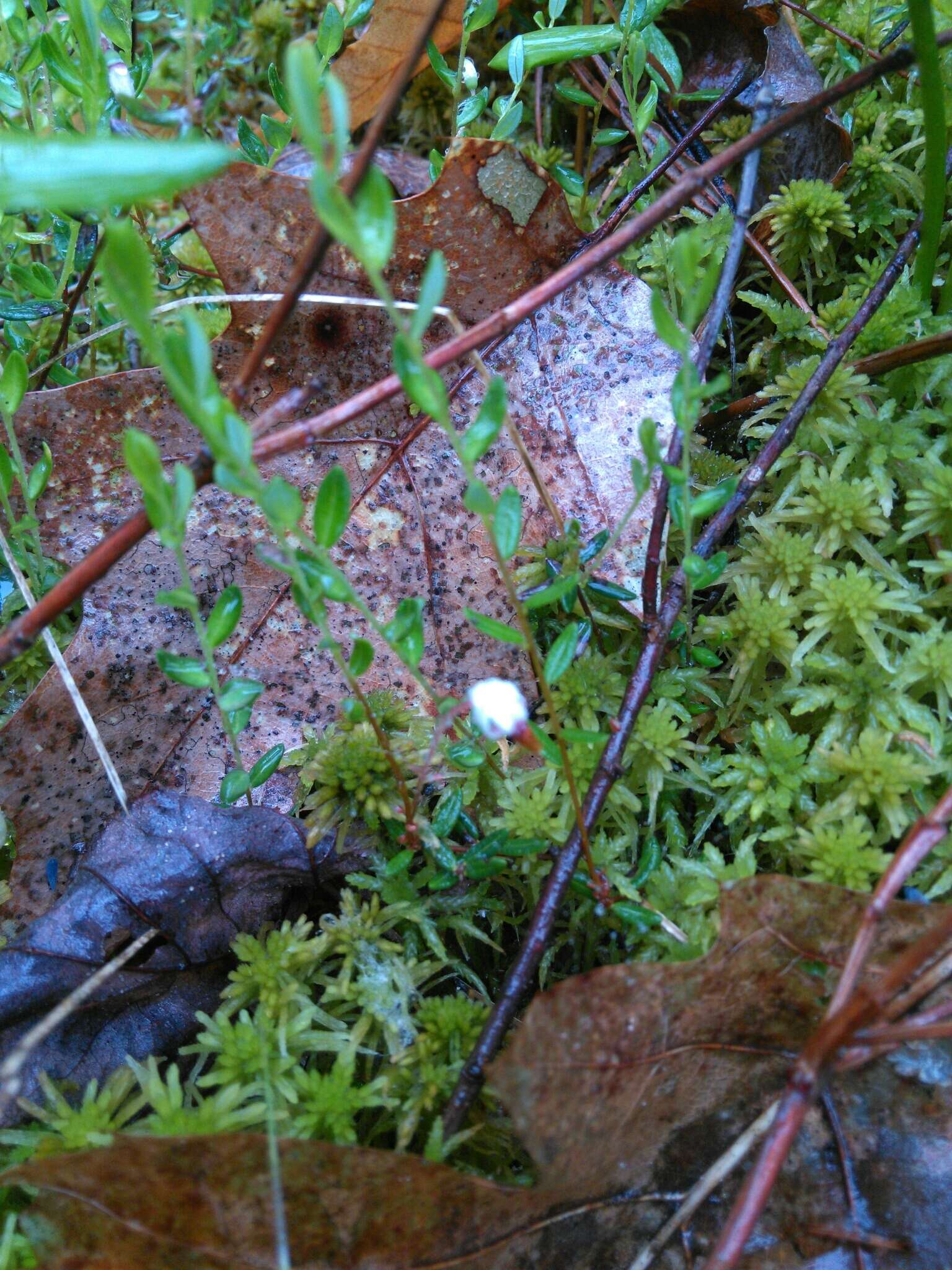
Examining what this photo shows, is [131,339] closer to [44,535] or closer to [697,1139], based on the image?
[44,535]

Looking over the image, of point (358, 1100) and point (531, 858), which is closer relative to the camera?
point (358, 1100)

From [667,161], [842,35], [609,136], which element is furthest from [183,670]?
[842,35]

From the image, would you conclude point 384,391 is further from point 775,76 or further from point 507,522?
point 775,76

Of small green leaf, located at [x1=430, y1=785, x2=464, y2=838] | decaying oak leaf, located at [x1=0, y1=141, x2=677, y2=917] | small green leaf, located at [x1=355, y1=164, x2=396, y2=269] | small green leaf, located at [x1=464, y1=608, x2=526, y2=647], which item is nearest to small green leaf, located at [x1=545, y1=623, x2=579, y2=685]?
small green leaf, located at [x1=464, y1=608, x2=526, y2=647]

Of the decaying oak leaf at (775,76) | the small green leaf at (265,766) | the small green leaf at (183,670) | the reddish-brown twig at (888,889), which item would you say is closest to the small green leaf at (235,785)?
the small green leaf at (265,766)

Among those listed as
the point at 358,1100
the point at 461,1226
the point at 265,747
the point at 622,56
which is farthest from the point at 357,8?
the point at 461,1226
